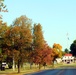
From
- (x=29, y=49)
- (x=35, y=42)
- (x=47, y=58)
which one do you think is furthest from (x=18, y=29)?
(x=47, y=58)

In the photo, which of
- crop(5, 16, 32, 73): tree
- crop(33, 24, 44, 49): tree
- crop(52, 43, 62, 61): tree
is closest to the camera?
crop(5, 16, 32, 73): tree

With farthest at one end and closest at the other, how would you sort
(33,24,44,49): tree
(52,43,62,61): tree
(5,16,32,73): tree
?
(52,43,62,61): tree
(33,24,44,49): tree
(5,16,32,73): tree

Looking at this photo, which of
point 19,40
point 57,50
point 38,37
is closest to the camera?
point 19,40

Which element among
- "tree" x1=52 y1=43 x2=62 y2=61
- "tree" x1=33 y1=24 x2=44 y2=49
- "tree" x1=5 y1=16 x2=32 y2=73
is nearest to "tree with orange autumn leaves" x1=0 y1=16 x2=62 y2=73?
"tree" x1=5 y1=16 x2=32 y2=73

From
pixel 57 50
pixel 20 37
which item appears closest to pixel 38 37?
pixel 20 37

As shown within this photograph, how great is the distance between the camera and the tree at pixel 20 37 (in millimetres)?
67688

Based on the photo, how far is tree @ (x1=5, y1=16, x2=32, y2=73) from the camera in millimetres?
67688

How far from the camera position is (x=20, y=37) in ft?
223

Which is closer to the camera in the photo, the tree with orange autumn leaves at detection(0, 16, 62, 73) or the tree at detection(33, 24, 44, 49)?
the tree with orange autumn leaves at detection(0, 16, 62, 73)

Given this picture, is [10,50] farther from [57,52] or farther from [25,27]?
[57,52]

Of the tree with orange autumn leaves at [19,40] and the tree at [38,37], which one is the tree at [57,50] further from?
the tree with orange autumn leaves at [19,40]

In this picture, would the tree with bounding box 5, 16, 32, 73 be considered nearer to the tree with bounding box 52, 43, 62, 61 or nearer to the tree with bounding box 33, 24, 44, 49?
the tree with bounding box 33, 24, 44, 49

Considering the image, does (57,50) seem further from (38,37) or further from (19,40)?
(19,40)

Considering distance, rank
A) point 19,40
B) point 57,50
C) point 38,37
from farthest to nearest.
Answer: point 57,50, point 38,37, point 19,40
